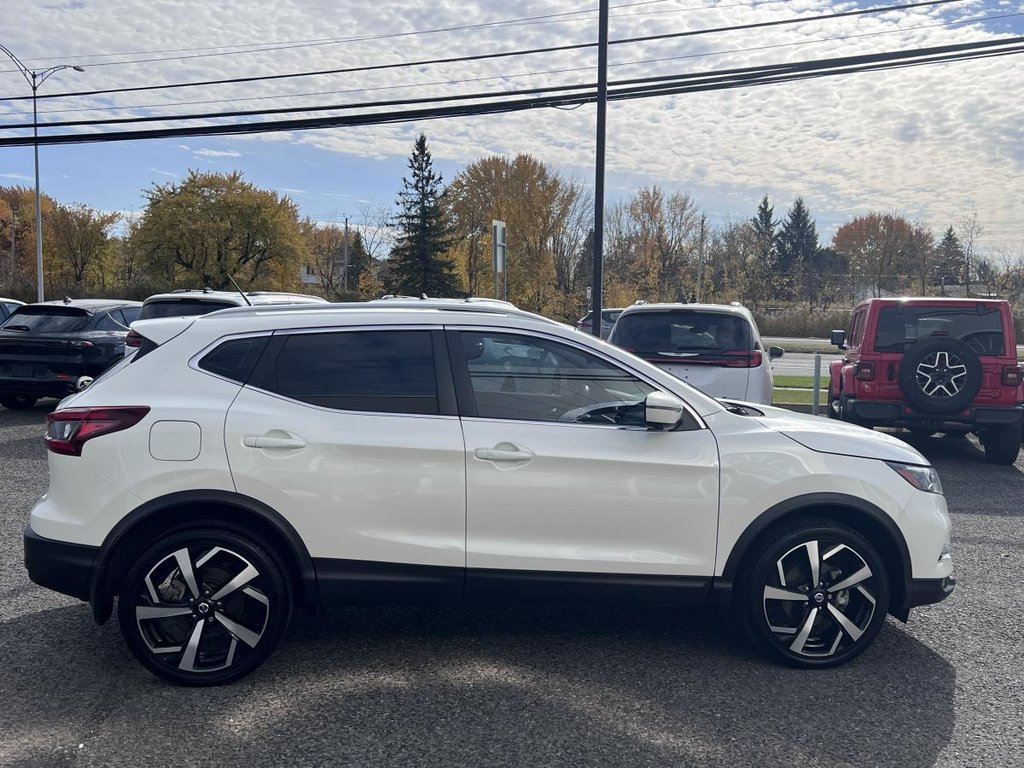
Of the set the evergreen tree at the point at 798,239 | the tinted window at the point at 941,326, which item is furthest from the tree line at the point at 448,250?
the tinted window at the point at 941,326

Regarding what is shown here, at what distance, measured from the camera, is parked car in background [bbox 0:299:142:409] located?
1210cm

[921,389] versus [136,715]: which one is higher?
[921,389]

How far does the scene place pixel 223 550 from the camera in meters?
3.80

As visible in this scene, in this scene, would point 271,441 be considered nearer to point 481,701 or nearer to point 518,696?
point 481,701

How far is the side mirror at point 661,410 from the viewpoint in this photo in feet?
12.6

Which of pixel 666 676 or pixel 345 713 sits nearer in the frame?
pixel 345 713

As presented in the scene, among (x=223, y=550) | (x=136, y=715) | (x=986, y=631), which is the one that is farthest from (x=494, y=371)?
(x=986, y=631)

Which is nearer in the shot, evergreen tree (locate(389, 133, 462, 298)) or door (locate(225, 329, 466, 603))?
door (locate(225, 329, 466, 603))

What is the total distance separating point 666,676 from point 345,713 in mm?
1473

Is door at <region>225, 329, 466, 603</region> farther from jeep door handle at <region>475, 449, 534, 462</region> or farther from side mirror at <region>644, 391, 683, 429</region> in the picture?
side mirror at <region>644, 391, 683, 429</region>

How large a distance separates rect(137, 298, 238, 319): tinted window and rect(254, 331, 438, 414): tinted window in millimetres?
7364

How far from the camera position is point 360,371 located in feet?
13.1

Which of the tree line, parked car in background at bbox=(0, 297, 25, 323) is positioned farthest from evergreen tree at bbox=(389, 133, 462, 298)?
parked car in background at bbox=(0, 297, 25, 323)

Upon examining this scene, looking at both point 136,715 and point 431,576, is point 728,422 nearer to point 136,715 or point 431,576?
point 431,576
